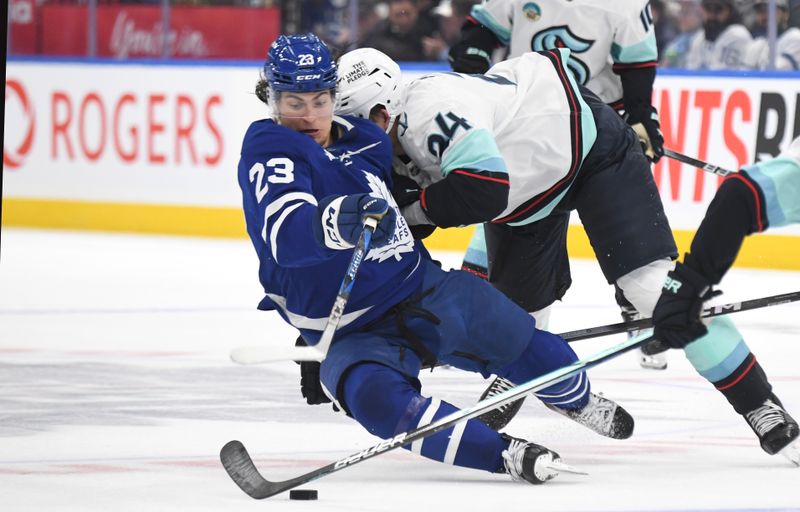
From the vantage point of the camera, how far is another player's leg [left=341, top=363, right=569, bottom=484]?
2975 millimetres

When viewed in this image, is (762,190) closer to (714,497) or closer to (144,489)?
(714,497)

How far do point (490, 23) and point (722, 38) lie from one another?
2.94 m

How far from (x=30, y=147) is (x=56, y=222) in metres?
0.45

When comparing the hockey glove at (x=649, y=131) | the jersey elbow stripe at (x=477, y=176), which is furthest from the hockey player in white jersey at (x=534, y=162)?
the hockey glove at (x=649, y=131)

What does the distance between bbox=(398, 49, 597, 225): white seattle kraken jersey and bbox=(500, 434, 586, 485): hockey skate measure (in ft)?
1.74

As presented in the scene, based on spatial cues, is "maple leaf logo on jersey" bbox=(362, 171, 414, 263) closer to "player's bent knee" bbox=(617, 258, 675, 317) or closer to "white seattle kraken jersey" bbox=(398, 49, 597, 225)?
"white seattle kraken jersey" bbox=(398, 49, 597, 225)

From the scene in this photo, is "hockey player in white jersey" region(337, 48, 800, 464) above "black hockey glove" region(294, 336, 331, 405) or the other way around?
above

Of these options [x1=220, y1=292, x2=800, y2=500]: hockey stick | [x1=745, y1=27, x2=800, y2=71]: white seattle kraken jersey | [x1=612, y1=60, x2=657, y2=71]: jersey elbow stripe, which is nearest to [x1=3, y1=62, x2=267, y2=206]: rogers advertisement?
[x1=745, y1=27, x2=800, y2=71]: white seattle kraken jersey

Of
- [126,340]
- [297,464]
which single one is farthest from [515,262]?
[126,340]

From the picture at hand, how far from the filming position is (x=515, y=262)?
3.87 m

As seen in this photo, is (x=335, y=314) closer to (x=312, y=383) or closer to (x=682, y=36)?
(x=312, y=383)

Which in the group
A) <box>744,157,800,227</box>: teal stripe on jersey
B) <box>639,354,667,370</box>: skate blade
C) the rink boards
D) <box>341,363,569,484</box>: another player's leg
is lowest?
the rink boards

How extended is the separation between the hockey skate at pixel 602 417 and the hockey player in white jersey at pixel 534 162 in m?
0.22

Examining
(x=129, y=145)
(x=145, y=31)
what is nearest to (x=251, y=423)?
(x=129, y=145)
